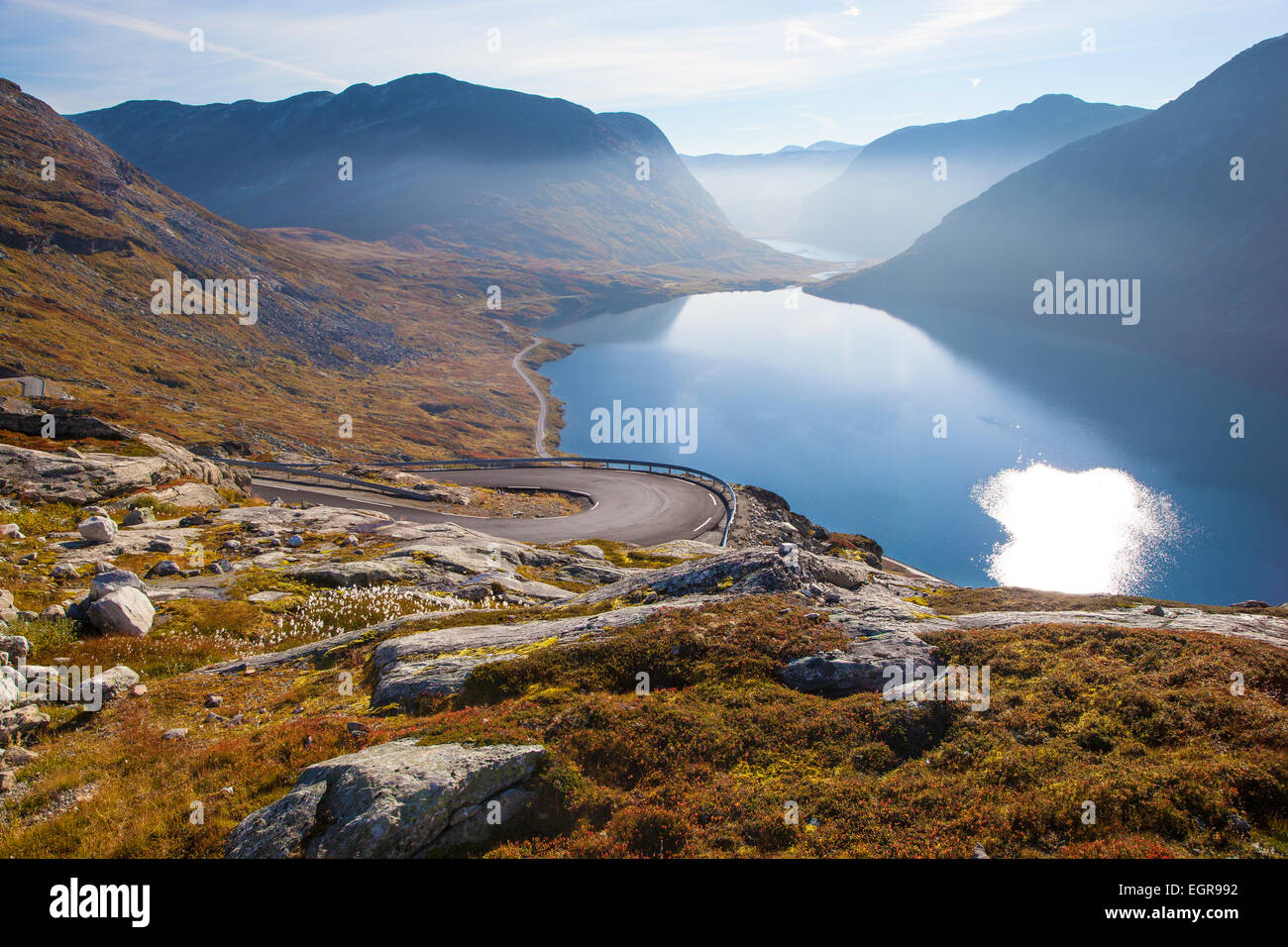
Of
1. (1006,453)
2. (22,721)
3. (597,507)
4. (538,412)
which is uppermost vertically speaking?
(538,412)

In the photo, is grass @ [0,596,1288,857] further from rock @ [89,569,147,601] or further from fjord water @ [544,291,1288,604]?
fjord water @ [544,291,1288,604]

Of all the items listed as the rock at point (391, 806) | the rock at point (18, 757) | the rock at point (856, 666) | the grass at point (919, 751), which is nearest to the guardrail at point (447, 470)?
the rock at point (856, 666)

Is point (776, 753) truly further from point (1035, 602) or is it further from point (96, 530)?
point (96, 530)

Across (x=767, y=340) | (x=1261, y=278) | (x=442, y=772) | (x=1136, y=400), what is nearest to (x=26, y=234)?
(x=442, y=772)

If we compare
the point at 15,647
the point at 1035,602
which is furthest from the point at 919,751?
the point at 15,647

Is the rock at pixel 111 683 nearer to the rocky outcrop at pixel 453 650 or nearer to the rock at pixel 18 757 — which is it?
the rock at pixel 18 757

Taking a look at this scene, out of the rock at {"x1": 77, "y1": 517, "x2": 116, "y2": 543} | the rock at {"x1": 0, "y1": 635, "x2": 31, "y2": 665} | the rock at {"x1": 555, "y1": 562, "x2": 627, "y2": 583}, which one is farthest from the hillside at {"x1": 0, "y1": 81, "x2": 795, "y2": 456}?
the rock at {"x1": 0, "y1": 635, "x2": 31, "y2": 665}
